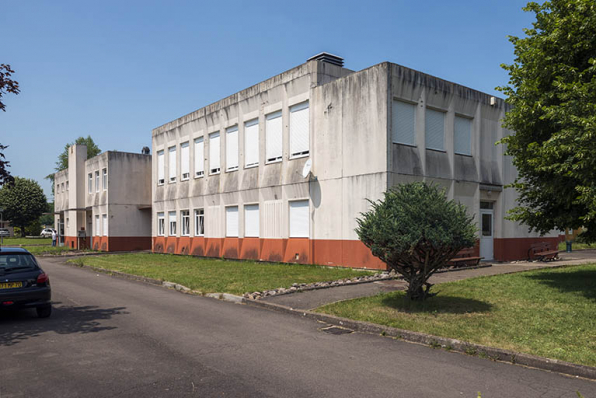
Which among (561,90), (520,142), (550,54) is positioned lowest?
(520,142)

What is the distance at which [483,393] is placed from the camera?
5.23 meters

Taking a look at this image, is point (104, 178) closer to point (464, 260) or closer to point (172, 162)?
point (172, 162)

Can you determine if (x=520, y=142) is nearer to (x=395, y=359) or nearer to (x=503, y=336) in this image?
(x=503, y=336)

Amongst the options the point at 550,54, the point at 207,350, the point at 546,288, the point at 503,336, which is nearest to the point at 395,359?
the point at 503,336

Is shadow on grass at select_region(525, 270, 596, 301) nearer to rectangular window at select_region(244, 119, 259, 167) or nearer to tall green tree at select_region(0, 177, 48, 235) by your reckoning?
rectangular window at select_region(244, 119, 259, 167)

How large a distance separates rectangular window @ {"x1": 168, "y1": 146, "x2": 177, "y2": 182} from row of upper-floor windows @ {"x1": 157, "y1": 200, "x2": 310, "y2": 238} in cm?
236

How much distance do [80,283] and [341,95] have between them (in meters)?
11.5

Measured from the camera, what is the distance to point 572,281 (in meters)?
12.6

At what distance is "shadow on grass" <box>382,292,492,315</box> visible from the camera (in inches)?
368

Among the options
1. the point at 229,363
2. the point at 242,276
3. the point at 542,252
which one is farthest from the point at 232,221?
the point at 229,363

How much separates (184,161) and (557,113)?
2340cm

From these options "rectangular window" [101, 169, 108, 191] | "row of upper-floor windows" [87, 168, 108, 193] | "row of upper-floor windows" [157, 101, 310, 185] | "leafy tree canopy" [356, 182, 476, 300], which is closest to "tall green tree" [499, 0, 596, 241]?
"leafy tree canopy" [356, 182, 476, 300]

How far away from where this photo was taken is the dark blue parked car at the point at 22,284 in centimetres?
892

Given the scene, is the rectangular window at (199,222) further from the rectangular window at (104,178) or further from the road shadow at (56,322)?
the road shadow at (56,322)
